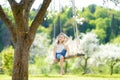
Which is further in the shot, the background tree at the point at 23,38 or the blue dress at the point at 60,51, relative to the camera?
the blue dress at the point at 60,51

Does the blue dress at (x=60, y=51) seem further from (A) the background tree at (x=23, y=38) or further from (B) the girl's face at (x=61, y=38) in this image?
(A) the background tree at (x=23, y=38)

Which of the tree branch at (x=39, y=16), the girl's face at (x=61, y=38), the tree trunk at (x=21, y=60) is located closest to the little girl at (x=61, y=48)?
the girl's face at (x=61, y=38)

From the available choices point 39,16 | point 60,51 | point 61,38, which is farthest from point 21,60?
point 60,51

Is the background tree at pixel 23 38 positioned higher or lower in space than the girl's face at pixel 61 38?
lower

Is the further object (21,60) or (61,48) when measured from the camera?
(61,48)

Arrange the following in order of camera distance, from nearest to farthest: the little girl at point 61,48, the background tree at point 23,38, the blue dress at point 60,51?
the background tree at point 23,38 < the little girl at point 61,48 < the blue dress at point 60,51

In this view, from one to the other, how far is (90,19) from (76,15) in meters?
83.2

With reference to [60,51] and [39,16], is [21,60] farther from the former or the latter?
[60,51]

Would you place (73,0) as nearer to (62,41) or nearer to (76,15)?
(76,15)

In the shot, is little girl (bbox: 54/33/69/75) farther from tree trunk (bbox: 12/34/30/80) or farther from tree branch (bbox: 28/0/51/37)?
tree trunk (bbox: 12/34/30/80)

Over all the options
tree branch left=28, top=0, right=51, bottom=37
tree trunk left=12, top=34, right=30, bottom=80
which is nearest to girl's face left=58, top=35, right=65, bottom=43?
tree branch left=28, top=0, right=51, bottom=37

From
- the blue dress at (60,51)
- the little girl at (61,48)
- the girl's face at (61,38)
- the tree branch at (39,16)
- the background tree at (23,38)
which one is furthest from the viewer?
the blue dress at (60,51)

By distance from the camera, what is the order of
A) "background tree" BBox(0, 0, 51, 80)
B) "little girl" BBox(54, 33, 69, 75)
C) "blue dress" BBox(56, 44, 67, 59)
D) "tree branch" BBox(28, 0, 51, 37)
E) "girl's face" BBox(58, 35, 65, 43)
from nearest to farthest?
"background tree" BBox(0, 0, 51, 80) < "tree branch" BBox(28, 0, 51, 37) < "girl's face" BBox(58, 35, 65, 43) < "little girl" BBox(54, 33, 69, 75) < "blue dress" BBox(56, 44, 67, 59)

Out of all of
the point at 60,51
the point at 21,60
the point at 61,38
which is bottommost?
the point at 21,60
